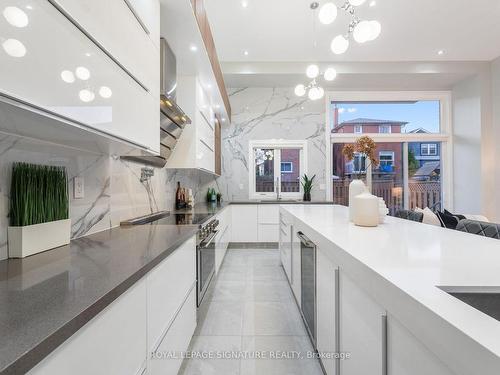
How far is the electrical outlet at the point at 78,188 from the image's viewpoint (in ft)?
4.66

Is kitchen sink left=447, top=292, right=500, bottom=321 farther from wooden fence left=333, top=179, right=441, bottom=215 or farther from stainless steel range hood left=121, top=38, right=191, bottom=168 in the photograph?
wooden fence left=333, top=179, right=441, bottom=215

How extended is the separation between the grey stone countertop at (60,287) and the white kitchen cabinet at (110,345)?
4 centimetres

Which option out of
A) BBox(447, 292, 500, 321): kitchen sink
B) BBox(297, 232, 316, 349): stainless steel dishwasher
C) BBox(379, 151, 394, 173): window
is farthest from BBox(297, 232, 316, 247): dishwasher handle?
BBox(379, 151, 394, 173): window

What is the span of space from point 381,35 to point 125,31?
13.0 feet

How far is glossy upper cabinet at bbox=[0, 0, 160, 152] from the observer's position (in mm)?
645

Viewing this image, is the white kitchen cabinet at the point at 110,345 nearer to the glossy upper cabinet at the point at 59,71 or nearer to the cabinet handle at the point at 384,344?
the glossy upper cabinet at the point at 59,71

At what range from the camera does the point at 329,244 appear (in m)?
1.22

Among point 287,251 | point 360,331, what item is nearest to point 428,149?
point 287,251

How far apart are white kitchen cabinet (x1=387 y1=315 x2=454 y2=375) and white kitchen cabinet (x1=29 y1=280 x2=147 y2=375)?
0.79m

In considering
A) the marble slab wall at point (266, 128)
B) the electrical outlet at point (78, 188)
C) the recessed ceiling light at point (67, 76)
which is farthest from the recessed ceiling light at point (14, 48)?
the marble slab wall at point (266, 128)

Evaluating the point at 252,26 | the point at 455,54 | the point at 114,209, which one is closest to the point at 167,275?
the point at 114,209

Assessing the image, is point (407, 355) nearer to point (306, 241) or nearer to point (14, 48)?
point (306, 241)

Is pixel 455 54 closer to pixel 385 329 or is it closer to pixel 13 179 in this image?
pixel 385 329

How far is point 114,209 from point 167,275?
2.84 ft
